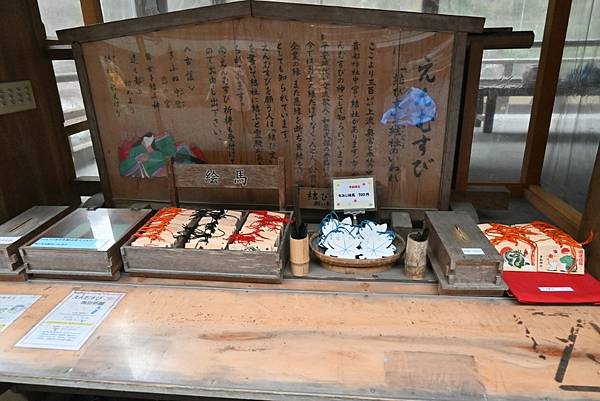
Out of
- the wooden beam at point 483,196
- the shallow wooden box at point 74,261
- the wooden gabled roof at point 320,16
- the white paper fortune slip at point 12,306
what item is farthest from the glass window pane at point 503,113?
the white paper fortune slip at point 12,306

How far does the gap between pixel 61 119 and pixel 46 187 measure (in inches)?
18.6

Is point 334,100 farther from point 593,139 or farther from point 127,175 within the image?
point 593,139

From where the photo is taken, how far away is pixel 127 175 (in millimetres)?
2523

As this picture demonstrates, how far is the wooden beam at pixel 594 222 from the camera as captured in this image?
1888mm

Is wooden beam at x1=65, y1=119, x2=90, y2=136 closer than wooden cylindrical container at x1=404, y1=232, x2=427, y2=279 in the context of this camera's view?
No

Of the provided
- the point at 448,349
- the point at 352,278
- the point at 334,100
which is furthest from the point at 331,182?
the point at 448,349

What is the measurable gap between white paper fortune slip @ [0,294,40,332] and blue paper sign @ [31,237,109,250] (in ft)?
0.82

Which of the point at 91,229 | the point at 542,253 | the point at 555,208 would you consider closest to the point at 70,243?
the point at 91,229

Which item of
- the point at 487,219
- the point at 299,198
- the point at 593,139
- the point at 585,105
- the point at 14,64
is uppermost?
the point at 14,64

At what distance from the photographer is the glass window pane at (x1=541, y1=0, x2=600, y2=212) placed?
2703 millimetres

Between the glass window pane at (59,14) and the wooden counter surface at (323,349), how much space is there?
2361 millimetres

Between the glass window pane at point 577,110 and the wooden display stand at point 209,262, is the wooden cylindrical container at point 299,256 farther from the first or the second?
the glass window pane at point 577,110

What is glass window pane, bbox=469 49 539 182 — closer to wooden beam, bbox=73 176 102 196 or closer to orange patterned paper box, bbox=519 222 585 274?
orange patterned paper box, bbox=519 222 585 274

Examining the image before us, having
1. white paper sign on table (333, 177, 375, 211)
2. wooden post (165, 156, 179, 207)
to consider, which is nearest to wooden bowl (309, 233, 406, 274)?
white paper sign on table (333, 177, 375, 211)
